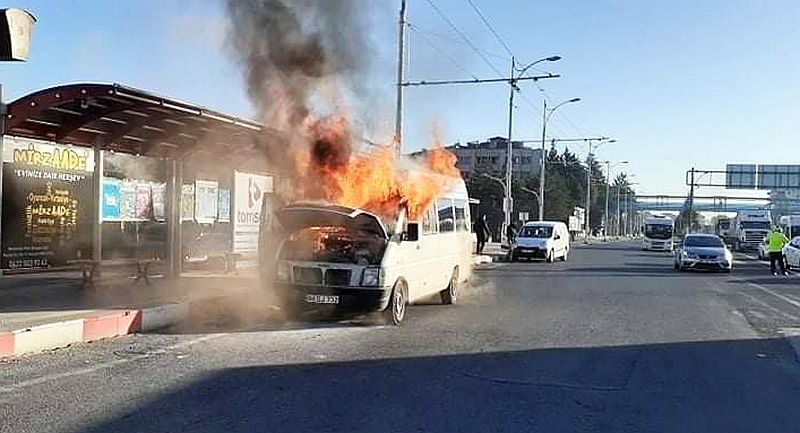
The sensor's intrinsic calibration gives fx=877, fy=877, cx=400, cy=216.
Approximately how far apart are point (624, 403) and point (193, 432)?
387cm

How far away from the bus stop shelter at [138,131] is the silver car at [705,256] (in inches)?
686

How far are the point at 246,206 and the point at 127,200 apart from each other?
3365 millimetres

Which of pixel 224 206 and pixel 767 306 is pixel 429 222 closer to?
pixel 767 306

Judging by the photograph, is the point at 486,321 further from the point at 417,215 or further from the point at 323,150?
the point at 323,150

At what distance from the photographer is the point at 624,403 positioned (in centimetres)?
795

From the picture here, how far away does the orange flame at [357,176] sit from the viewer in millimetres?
14305

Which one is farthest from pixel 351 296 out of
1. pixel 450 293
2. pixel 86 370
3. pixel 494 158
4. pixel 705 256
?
pixel 494 158

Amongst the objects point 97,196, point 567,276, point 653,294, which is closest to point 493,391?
point 97,196

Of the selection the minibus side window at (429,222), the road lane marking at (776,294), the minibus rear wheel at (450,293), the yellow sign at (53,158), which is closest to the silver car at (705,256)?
the road lane marking at (776,294)

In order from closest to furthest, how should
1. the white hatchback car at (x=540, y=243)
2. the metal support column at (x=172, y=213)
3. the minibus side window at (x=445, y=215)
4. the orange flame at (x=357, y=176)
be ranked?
the orange flame at (x=357, y=176)
the minibus side window at (x=445, y=215)
the metal support column at (x=172, y=213)
the white hatchback car at (x=540, y=243)

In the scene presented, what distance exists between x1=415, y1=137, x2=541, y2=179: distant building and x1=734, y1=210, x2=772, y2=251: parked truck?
20163 millimetres

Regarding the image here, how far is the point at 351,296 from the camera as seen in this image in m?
12.9

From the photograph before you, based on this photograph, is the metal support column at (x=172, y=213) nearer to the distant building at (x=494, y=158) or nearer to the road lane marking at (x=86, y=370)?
the road lane marking at (x=86, y=370)

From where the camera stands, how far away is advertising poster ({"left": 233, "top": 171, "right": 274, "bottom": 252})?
21.6 m
